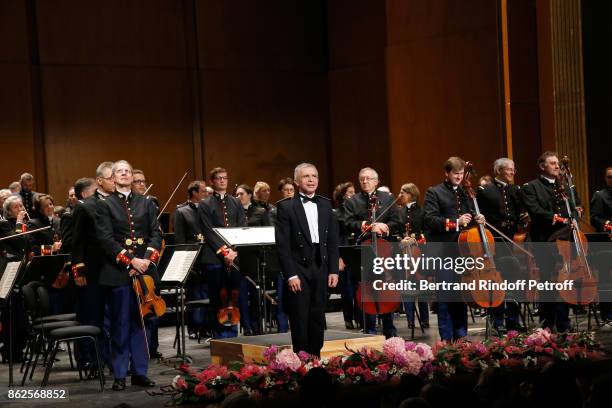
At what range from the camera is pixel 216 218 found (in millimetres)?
8516

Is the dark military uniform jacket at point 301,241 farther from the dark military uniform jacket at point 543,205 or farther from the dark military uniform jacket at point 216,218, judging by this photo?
the dark military uniform jacket at point 543,205

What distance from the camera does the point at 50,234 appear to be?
28.9 feet

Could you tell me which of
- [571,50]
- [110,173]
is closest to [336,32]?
[571,50]

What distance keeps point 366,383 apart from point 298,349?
5.19 feet

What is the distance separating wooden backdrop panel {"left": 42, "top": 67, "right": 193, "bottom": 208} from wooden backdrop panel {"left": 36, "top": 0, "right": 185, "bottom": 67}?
169mm

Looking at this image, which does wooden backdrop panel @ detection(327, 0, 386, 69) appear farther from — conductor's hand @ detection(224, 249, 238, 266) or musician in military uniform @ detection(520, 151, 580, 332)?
conductor's hand @ detection(224, 249, 238, 266)

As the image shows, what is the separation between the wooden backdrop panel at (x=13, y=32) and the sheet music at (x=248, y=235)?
6.11 m

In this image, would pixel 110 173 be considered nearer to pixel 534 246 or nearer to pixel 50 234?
pixel 50 234

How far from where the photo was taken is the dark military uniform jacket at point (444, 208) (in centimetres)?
754

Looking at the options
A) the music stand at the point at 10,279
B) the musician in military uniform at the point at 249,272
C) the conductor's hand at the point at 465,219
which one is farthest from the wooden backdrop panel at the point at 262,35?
the music stand at the point at 10,279

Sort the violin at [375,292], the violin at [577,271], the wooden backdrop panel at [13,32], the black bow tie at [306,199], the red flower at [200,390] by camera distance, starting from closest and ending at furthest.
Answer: the red flower at [200,390] < the black bow tie at [306,199] < the violin at [577,271] < the violin at [375,292] < the wooden backdrop panel at [13,32]

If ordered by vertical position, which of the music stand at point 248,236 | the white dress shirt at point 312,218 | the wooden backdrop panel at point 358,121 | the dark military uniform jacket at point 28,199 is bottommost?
the music stand at point 248,236

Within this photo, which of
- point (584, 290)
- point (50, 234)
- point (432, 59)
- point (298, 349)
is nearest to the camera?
point (298, 349)

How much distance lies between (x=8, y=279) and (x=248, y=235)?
1.91 metres
